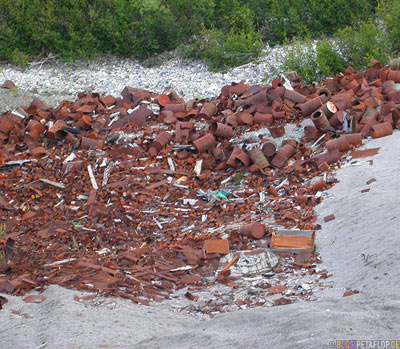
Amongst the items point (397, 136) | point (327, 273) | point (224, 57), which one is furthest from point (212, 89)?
point (327, 273)

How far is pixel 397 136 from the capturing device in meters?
7.56

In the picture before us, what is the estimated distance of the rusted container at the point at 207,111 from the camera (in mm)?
9195

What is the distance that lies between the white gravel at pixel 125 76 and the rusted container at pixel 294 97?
2629mm

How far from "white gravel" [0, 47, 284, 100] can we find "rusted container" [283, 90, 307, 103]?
263 cm

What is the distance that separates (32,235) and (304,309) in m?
3.77

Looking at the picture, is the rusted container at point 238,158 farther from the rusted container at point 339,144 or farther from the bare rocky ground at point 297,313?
the bare rocky ground at point 297,313

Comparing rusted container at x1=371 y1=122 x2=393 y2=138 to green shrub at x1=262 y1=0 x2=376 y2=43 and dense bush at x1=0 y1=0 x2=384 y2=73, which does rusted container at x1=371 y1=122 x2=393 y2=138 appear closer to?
green shrub at x1=262 y1=0 x2=376 y2=43

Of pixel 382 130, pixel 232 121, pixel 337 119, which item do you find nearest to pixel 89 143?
pixel 232 121

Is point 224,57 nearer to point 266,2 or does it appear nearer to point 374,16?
point 266,2

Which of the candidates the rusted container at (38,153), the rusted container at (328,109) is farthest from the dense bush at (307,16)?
the rusted container at (38,153)

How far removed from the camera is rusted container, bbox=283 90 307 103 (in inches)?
351

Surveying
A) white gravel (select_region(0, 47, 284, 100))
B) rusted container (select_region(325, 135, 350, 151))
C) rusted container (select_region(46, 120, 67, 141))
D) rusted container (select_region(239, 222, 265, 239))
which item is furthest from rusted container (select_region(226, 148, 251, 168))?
white gravel (select_region(0, 47, 284, 100))

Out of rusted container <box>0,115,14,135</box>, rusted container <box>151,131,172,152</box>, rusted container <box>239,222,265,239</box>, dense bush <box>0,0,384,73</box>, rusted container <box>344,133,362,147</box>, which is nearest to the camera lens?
rusted container <box>239,222,265,239</box>

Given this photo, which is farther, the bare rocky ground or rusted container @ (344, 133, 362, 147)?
rusted container @ (344, 133, 362, 147)
